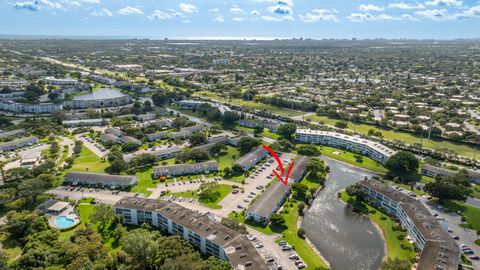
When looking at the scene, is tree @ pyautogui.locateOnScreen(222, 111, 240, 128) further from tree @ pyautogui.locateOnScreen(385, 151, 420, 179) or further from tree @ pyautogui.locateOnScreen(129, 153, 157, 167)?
tree @ pyautogui.locateOnScreen(385, 151, 420, 179)

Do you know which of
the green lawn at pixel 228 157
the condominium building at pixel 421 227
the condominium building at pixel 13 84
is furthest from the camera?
the condominium building at pixel 13 84

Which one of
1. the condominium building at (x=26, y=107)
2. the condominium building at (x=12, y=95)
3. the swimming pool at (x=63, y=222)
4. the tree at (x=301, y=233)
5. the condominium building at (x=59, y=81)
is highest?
the condominium building at (x=59, y=81)

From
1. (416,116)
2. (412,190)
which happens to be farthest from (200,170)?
(416,116)

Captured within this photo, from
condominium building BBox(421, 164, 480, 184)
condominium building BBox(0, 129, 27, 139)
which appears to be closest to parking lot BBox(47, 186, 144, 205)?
condominium building BBox(0, 129, 27, 139)

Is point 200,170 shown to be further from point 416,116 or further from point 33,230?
point 416,116

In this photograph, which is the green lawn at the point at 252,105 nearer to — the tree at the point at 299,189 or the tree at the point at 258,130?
the tree at the point at 258,130

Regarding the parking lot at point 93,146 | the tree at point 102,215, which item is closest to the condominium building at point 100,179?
the tree at point 102,215
